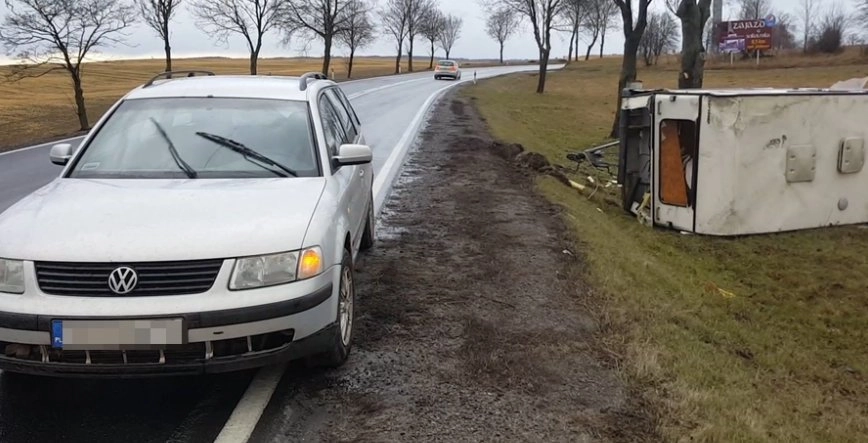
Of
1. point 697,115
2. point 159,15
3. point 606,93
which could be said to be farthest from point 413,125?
point 606,93

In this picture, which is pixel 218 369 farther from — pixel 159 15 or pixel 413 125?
Result: pixel 159 15

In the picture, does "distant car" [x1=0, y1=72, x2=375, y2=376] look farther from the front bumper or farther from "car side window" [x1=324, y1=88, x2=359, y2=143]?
"car side window" [x1=324, y1=88, x2=359, y2=143]

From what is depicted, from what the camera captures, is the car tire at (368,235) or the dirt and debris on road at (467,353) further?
the car tire at (368,235)

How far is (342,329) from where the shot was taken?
13.3ft

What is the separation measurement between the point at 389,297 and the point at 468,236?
2.06 m

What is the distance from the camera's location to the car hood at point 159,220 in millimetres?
3340

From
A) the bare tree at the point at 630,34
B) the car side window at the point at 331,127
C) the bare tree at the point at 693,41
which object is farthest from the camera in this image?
the bare tree at the point at 630,34

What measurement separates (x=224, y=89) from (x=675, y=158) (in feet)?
19.3

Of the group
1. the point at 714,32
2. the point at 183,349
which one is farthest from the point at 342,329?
the point at 714,32

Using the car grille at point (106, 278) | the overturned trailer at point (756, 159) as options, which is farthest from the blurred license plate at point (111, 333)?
the overturned trailer at point (756, 159)

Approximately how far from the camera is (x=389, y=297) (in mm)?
5320

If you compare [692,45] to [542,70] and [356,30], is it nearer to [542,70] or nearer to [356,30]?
[542,70]

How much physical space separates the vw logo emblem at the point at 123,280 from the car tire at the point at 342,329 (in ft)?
3.37

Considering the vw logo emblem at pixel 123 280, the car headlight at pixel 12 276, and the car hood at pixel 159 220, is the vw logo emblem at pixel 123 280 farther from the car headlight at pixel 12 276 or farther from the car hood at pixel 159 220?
the car headlight at pixel 12 276
